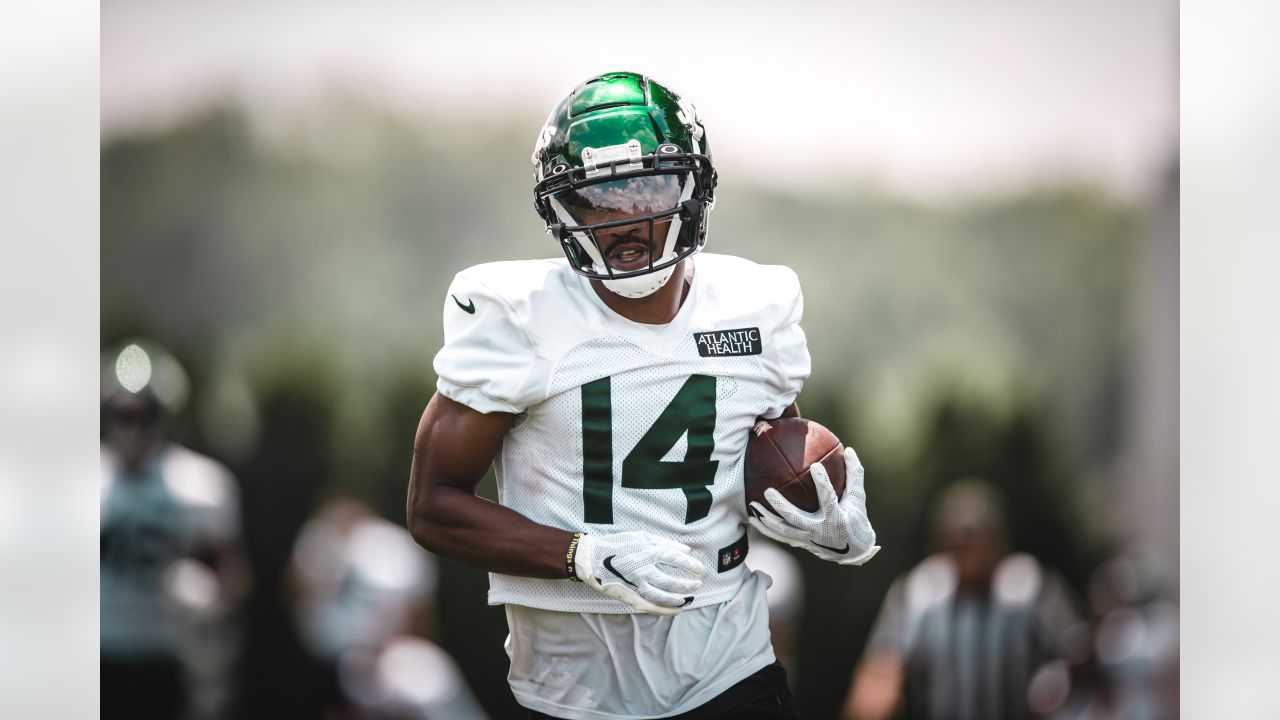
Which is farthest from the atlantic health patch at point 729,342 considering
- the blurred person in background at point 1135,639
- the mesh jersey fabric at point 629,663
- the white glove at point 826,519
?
the blurred person in background at point 1135,639

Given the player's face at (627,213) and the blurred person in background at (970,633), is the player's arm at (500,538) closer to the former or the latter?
the player's face at (627,213)

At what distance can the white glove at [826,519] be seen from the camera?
2.06 metres

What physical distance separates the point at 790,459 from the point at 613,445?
0.33 m

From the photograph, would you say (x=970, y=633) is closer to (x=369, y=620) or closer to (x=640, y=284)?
(x=369, y=620)

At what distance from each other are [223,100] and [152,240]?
0.47 m

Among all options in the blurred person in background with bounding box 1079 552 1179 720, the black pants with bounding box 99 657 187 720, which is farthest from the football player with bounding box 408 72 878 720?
the blurred person in background with bounding box 1079 552 1179 720

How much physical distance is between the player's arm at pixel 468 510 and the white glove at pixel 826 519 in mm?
382

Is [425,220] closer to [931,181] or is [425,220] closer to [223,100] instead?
[223,100]

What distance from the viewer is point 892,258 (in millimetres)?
3594

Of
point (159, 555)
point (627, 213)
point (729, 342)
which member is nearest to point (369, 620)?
point (159, 555)

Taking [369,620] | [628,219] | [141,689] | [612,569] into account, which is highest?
[628,219]

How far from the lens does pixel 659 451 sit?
2051 mm

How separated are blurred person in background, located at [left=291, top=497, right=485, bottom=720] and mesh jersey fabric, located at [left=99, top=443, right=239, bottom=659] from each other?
28 cm
